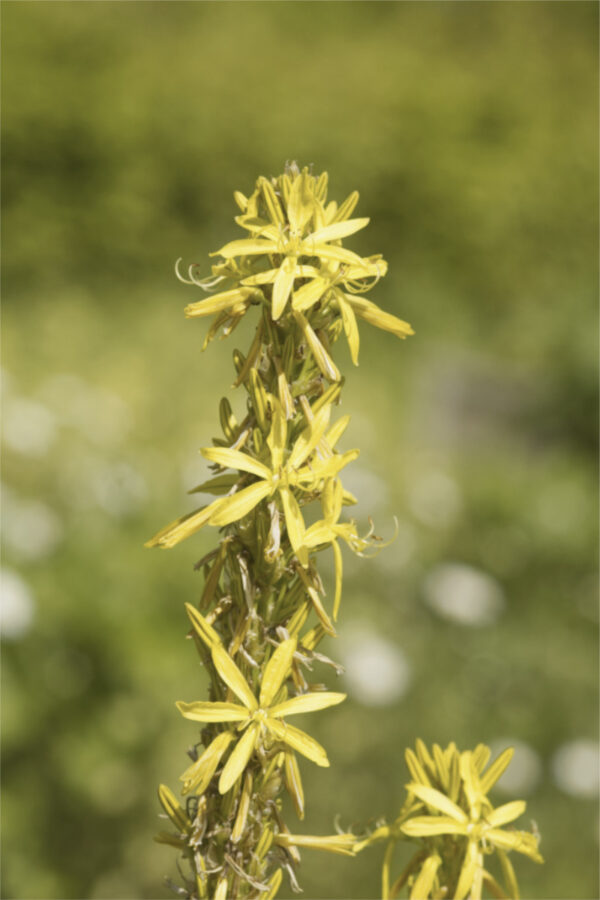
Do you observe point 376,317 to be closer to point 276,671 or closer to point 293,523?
point 293,523

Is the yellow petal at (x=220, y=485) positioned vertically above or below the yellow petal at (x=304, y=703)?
above

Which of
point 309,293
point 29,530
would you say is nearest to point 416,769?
point 309,293

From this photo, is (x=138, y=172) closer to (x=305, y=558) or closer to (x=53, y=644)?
(x=53, y=644)

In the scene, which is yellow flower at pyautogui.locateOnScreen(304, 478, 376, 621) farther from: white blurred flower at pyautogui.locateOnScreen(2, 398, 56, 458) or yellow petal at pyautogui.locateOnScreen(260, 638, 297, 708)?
white blurred flower at pyautogui.locateOnScreen(2, 398, 56, 458)

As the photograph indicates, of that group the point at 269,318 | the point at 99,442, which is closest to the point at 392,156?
the point at 99,442

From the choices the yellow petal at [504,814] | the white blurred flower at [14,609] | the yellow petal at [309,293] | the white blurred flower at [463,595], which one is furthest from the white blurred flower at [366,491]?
the yellow petal at [309,293]

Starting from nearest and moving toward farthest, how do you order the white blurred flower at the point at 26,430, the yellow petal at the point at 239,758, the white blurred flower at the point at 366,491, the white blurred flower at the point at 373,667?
the yellow petal at the point at 239,758 < the white blurred flower at the point at 373,667 < the white blurred flower at the point at 366,491 < the white blurred flower at the point at 26,430

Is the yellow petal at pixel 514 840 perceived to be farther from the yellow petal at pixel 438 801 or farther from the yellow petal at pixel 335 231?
the yellow petal at pixel 335 231

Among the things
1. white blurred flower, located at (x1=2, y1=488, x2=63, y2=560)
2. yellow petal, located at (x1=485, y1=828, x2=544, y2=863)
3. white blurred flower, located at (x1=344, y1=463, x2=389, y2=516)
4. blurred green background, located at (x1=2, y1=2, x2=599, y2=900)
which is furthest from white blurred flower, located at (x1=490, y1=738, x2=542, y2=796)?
yellow petal, located at (x1=485, y1=828, x2=544, y2=863)
